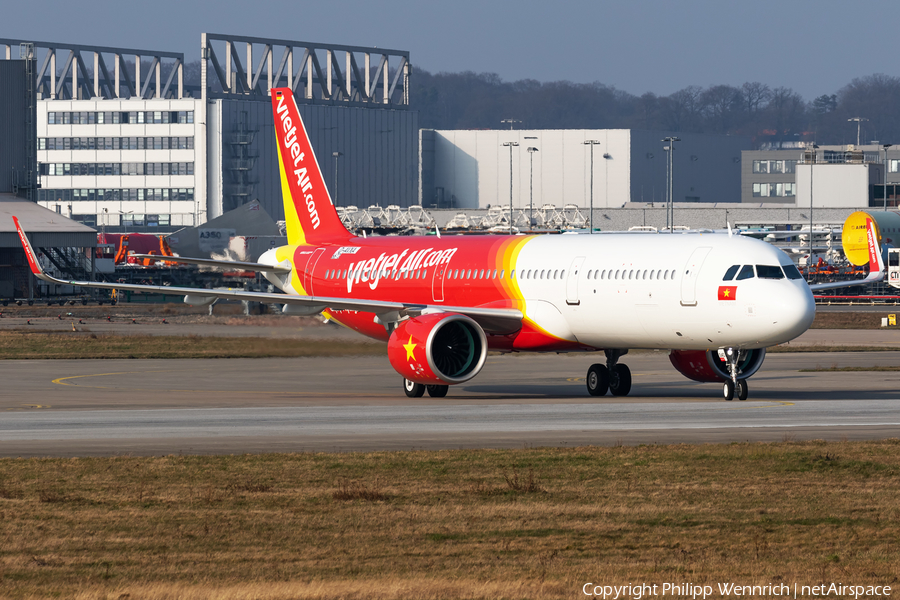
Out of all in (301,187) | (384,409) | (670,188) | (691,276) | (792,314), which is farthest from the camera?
(670,188)

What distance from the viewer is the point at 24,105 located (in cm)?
10331

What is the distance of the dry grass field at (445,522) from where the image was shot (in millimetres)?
12633

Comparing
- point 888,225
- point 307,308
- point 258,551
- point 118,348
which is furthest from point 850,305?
point 258,551

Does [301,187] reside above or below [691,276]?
above

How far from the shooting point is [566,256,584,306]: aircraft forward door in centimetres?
3444

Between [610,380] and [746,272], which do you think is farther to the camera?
[610,380]

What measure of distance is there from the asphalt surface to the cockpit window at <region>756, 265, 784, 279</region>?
332cm

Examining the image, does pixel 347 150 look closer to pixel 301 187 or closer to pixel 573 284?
pixel 301 187

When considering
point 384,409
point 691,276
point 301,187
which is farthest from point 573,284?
point 301,187

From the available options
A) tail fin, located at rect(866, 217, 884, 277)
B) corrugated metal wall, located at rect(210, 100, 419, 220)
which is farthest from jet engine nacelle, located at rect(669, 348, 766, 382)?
corrugated metal wall, located at rect(210, 100, 419, 220)

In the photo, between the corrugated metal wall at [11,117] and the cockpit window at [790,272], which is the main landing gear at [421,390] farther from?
the corrugated metal wall at [11,117]

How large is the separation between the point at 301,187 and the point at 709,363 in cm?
1776

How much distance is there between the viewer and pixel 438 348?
34375 mm

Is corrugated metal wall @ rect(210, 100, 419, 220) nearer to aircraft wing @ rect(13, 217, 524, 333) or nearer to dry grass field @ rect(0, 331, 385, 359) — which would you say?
dry grass field @ rect(0, 331, 385, 359)
